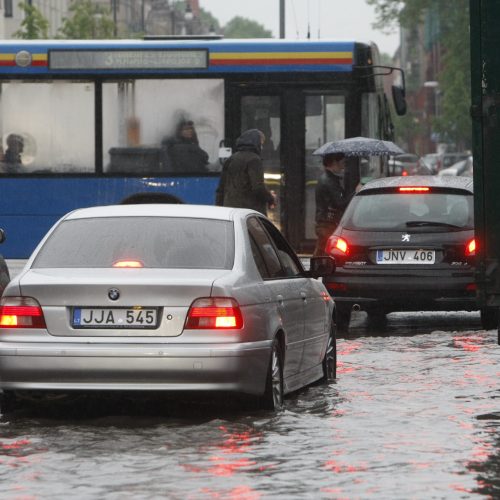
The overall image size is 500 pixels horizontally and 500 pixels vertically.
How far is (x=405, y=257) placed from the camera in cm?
1709

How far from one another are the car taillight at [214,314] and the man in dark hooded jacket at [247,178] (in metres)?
9.31

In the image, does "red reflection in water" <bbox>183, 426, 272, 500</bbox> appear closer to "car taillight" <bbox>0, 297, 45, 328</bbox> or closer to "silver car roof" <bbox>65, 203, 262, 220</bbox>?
"car taillight" <bbox>0, 297, 45, 328</bbox>

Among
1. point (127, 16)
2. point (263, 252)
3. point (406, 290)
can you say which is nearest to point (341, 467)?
point (263, 252)

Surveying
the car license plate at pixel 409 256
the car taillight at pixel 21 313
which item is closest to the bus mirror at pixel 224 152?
the car license plate at pixel 409 256

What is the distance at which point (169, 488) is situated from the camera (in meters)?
8.03

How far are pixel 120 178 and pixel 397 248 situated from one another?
8.51 metres

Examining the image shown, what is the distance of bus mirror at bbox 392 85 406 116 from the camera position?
85.5ft

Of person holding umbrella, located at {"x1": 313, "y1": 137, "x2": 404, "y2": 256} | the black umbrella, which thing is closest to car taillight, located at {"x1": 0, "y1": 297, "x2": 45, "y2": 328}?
person holding umbrella, located at {"x1": 313, "y1": 137, "x2": 404, "y2": 256}

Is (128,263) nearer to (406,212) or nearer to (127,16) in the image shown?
(406,212)

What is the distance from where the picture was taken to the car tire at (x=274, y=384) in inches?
421

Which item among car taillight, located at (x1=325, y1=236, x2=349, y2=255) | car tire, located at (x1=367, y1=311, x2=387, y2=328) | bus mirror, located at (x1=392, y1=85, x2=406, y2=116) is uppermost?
bus mirror, located at (x1=392, y1=85, x2=406, y2=116)

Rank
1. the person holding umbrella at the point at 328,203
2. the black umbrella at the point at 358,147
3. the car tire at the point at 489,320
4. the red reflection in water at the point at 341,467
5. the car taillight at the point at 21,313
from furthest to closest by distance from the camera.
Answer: the black umbrella at the point at 358,147 < the person holding umbrella at the point at 328,203 < the car tire at the point at 489,320 < the car taillight at the point at 21,313 < the red reflection in water at the point at 341,467

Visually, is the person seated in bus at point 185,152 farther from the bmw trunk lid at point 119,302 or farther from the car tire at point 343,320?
the bmw trunk lid at point 119,302

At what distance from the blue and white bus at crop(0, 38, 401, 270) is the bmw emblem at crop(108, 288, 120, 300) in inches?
569
